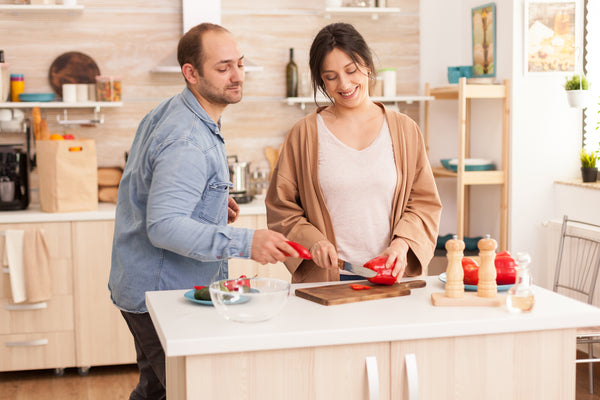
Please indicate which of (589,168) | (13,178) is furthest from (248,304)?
(589,168)

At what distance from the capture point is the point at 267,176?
14.6 ft

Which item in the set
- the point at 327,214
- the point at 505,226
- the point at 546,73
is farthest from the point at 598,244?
the point at 327,214

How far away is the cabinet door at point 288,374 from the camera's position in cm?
159

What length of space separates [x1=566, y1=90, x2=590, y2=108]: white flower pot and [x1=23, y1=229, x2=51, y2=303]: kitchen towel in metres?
2.75

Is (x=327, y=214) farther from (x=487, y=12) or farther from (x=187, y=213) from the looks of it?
(x=487, y=12)

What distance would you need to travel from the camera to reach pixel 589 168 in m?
3.82

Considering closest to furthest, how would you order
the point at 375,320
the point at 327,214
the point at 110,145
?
the point at 375,320 < the point at 327,214 < the point at 110,145

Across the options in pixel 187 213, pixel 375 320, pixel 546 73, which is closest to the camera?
pixel 375 320

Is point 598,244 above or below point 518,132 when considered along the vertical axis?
below

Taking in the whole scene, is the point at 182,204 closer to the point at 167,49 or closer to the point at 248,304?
the point at 248,304

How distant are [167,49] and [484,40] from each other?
1825 millimetres

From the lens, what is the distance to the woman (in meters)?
2.20

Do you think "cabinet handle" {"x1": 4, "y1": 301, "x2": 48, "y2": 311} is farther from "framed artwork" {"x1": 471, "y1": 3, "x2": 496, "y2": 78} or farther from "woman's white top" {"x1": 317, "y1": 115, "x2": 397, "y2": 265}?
"framed artwork" {"x1": 471, "y1": 3, "x2": 496, "y2": 78}

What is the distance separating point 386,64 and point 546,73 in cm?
100
